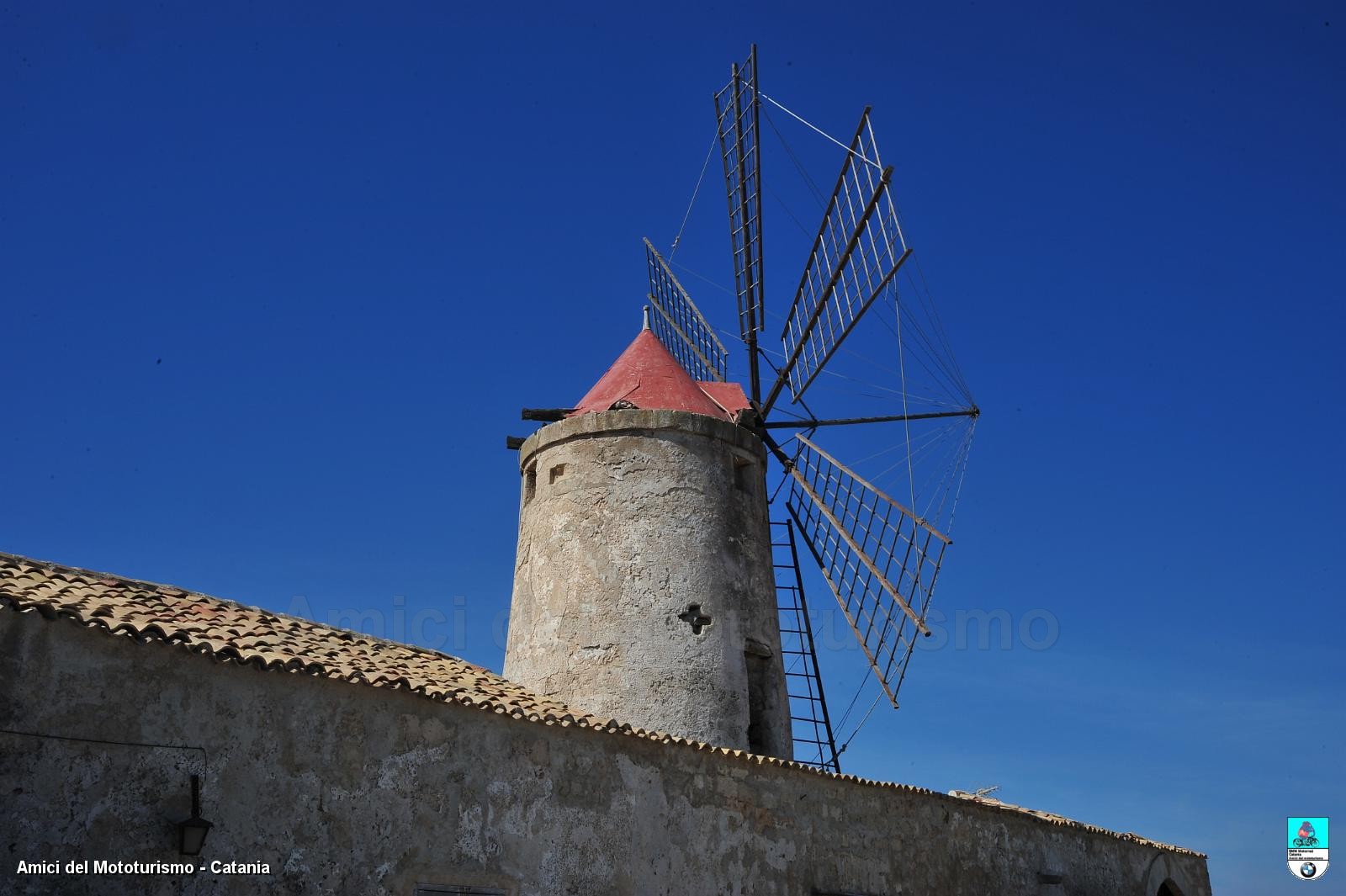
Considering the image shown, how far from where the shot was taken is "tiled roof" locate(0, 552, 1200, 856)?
5637 mm

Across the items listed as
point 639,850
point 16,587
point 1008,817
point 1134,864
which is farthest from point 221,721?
point 1134,864

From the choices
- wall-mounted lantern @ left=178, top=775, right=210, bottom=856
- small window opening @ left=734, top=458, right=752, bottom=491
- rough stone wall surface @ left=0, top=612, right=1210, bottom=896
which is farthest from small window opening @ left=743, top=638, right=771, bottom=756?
wall-mounted lantern @ left=178, top=775, right=210, bottom=856

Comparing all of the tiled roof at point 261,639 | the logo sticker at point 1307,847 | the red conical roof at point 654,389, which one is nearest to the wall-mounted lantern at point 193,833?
the tiled roof at point 261,639

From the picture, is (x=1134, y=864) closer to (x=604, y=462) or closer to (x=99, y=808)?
(x=604, y=462)

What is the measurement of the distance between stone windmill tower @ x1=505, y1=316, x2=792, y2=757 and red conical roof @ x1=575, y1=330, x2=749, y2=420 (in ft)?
0.16

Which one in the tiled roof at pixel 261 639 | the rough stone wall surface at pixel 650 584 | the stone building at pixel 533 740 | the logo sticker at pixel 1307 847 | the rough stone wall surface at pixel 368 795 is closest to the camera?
the rough stone wall surface at pixel 368 795

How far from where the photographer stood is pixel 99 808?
527cm

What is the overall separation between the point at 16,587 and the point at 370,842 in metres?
2.17

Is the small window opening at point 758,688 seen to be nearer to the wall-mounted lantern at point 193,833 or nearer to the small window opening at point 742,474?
the small window opening at point 742,474

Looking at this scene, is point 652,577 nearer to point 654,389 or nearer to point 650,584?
point 650,584

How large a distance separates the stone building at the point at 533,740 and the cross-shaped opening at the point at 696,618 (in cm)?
2

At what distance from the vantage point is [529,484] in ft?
38.0

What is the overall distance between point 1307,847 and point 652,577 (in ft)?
35.7

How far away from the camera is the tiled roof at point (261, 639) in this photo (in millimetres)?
5637
